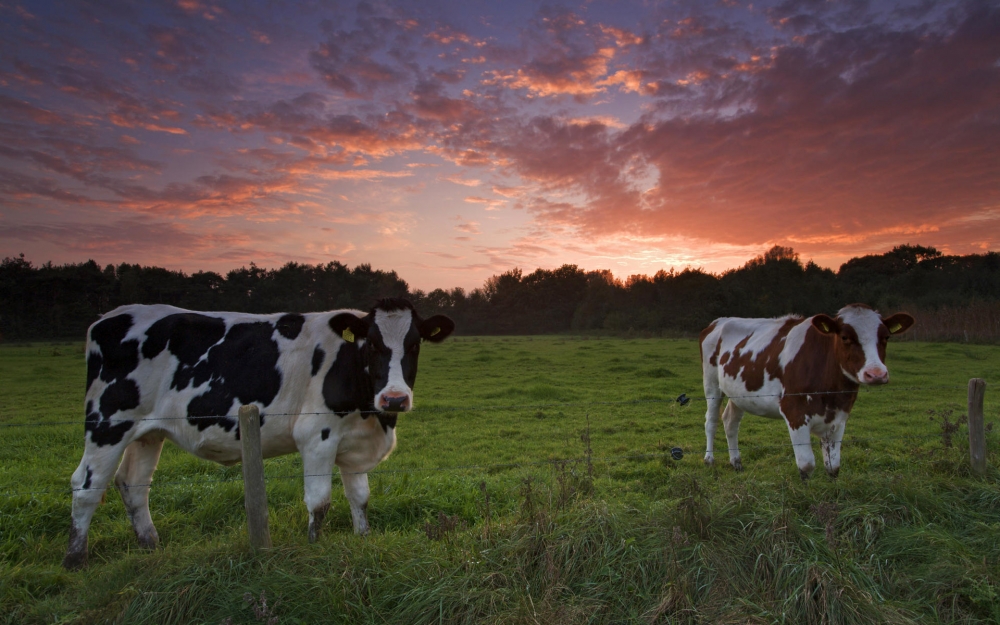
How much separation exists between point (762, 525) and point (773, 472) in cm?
324

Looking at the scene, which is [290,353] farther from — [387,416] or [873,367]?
[873,367]

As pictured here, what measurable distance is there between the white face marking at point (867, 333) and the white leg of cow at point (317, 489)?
16.8ft

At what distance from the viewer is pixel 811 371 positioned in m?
6.14

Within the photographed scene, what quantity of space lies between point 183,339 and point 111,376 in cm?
63

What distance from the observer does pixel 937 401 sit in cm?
1245

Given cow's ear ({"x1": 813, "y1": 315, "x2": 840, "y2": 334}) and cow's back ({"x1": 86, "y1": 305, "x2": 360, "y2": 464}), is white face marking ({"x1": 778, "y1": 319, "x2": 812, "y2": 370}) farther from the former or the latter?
cow's back ({"x1": 86, "y1": 305, "x2": 360, "y2": 464})

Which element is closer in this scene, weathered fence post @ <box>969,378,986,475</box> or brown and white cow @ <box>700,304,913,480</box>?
weathered fence post @ <box>969,378,986,475</box>

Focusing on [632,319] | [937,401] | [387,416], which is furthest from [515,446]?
[632,319]

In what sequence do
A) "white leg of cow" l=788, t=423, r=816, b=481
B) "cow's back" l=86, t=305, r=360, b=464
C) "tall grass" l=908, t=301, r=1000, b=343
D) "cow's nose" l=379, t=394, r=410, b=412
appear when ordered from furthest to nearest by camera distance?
"tall grass" l=908, t=301, r=1000, b=343
"white leg of cow" l=788, t=423, r=816, b=481
"cow's back" l=86, t=305, r=360, b=464
"cow's nose" l=379, t=394, r=410, b=412

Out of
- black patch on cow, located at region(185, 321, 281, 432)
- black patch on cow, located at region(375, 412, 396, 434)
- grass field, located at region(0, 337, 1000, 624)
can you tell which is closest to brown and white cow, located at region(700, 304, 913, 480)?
grass field, located at region(0, 337, 1000, 624)

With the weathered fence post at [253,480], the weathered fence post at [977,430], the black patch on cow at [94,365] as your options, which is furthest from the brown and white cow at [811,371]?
the black patch on cow at [94,365]

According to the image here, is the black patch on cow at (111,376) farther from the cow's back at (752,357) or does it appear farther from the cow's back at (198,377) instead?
the cow's back at (752,357)

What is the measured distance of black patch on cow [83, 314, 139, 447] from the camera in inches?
182

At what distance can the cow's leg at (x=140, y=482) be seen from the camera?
488 cm
